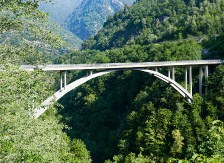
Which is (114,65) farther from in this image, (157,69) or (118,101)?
(118,101)

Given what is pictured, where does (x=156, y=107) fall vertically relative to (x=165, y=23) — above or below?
below

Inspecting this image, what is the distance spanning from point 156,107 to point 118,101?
15.9m

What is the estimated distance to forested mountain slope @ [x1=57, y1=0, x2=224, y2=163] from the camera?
3161 cm

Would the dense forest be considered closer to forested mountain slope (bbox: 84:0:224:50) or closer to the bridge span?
forested mountain slope (bbox: 84:0:224:50)

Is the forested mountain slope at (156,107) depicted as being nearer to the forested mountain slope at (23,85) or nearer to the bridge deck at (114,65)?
the bridge deck at (114,65)

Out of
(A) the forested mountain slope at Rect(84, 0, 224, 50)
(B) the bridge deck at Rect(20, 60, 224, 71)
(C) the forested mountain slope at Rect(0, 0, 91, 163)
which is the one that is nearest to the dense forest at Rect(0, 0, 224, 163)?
(C) the forested mountain slope at Rect(0, 0, 91, 163)

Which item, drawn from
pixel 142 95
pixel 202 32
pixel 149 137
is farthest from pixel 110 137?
pixel 202 32

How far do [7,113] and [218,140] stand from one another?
6.11 metres

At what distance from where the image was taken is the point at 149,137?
3303 cm

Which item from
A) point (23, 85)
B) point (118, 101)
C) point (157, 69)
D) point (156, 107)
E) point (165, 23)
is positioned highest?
point (165, 23)

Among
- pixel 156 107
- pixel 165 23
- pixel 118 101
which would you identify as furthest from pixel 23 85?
pixel 165 23

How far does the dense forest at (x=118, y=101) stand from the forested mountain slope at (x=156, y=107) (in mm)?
98

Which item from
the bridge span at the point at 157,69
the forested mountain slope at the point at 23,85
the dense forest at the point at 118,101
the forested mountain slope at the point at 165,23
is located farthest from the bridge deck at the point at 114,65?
the forested mountain slope at the point at 165,23

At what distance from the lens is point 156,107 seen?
126ft
